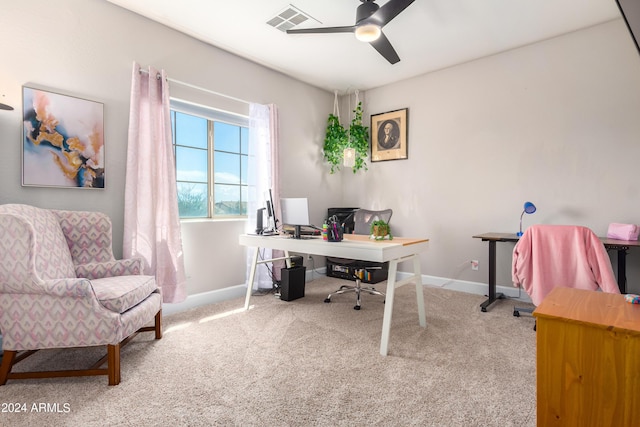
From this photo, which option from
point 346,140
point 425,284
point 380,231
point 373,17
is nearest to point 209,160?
point 346,140

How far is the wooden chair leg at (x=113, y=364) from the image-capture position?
1.90 meters

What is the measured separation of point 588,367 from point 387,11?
237 centimetres

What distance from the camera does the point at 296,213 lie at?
315 centimetres

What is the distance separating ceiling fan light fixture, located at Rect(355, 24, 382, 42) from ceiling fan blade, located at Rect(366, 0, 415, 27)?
0.04 metres

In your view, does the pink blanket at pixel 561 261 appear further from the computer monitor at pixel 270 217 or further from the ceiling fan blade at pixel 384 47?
the computer monitor at pixel 270 217

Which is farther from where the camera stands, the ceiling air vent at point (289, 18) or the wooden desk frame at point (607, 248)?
the ceiling air vent at point (289, 18)

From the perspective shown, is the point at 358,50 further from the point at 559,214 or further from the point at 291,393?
the point at 291,393

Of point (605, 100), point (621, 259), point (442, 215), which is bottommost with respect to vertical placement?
point (621, 259)

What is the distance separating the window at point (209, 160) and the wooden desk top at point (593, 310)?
3267 millimetres

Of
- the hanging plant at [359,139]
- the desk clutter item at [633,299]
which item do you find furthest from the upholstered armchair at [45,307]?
the hanging plant at [359,139]

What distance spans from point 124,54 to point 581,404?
383 cm

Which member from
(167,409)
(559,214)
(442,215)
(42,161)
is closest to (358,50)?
(442,215)

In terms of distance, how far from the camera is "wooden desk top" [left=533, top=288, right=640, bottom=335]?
3.42 ft

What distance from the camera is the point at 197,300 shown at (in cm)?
343
